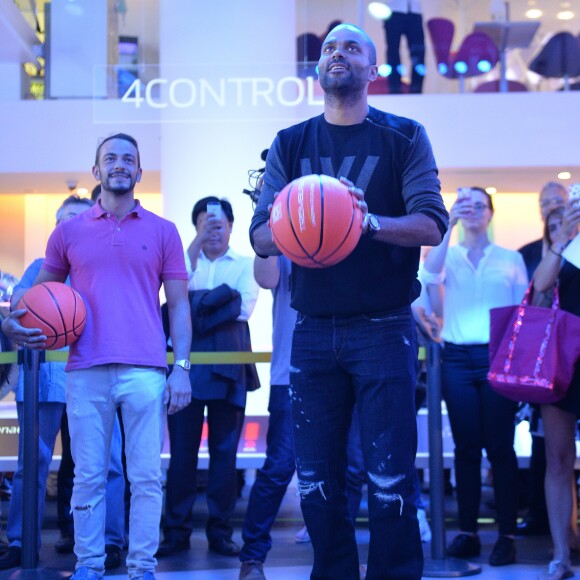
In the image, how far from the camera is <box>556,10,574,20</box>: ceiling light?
29.9ft

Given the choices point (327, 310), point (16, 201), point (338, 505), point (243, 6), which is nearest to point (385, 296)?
point (327, 310)

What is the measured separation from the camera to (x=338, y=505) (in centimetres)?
262

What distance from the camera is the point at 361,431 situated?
8.50 feet

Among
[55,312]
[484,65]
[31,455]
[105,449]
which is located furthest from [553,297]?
[484,65]

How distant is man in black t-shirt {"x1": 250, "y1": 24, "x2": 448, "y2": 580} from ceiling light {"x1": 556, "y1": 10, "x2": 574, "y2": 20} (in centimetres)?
715

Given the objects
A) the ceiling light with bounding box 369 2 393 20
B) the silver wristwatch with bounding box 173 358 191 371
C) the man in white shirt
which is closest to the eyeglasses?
the man in white shirt

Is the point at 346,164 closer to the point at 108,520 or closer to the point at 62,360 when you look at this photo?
the point at 62,360

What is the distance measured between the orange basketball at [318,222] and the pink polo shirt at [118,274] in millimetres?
1203

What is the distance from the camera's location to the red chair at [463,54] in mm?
9102

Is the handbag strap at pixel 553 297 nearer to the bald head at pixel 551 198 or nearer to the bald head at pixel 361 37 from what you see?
the bald head at pixel 551 198

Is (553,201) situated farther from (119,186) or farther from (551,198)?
(119,186)

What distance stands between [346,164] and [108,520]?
230 cm

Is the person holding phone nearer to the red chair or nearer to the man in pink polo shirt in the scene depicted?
the man in pink polo shirt

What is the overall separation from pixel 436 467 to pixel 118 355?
1.62 m
